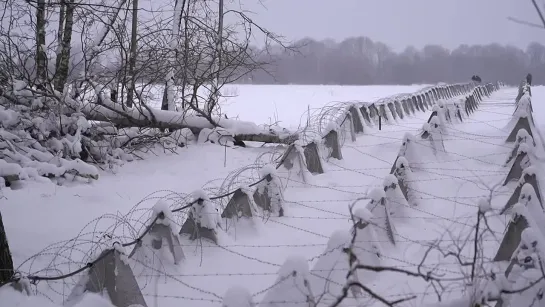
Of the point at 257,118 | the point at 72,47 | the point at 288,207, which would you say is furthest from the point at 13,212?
the point at 257,118

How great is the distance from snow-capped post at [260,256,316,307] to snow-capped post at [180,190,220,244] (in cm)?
151

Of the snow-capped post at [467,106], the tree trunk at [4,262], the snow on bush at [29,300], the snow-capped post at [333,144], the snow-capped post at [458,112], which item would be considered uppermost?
the snow-capped post at [467,106]

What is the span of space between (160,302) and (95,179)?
3.30 meters

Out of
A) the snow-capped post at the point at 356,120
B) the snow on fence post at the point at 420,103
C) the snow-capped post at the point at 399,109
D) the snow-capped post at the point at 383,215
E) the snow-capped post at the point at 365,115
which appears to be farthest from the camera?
the snow on fence post at the point at 420,103

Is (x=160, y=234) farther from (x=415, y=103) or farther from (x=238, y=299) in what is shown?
(x=415, y=103)

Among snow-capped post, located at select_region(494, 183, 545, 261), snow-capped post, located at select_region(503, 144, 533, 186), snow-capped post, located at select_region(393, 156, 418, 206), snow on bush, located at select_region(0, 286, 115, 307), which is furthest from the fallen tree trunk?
snow-capped post, located at select_region(494, 183, 545, 261)

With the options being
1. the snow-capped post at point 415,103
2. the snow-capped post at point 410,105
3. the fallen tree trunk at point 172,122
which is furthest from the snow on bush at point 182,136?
the snow-capped post at point 415,103

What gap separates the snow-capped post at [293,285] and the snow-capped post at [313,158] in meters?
3.92

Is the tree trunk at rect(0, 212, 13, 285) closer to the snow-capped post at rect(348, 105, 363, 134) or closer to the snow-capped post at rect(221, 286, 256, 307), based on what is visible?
the snow-capped post at rect(221, 286, 256, 307)

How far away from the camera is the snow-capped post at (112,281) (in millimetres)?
2758

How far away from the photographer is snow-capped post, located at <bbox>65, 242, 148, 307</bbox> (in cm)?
276

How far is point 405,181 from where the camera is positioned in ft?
15.4

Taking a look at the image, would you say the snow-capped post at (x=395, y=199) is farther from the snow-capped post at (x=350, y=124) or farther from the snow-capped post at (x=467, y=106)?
the snow-capped post at (x=467, y=106)

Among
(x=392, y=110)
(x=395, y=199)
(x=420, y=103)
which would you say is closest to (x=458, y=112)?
(x=392, y=110)
